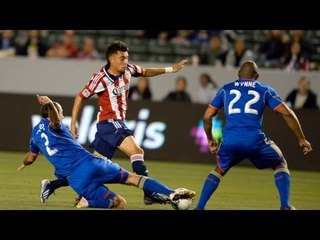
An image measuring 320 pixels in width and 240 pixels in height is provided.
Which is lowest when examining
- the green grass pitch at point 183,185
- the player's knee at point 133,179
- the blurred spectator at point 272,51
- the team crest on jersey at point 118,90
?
the green grass pitch at point 183,185

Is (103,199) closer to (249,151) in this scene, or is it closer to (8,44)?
(249,151)

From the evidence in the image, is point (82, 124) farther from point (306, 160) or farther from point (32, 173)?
point (306, 160)

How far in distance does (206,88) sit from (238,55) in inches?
43.3

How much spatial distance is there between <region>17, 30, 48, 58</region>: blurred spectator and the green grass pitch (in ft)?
11.7

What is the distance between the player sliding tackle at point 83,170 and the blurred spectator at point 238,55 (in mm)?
9963

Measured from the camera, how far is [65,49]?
20.9 meters

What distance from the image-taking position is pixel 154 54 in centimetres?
2088

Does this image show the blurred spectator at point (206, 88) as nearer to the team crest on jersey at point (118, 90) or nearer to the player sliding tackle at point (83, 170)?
the team crest on jersey at point (118, 90)

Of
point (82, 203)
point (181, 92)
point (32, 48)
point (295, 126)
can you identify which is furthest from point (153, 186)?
point (32, 48)

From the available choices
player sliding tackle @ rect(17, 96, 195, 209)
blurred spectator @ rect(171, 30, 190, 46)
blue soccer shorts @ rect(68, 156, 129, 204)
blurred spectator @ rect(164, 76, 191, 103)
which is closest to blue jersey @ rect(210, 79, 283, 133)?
player sliding tackle @ rect(17, 96, 195, 209)

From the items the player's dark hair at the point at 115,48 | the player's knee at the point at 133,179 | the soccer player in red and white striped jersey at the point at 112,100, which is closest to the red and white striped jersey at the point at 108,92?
the soccer player in red and white striped jersey at the point at 112,100

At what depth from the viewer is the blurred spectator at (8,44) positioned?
68.0 feet
